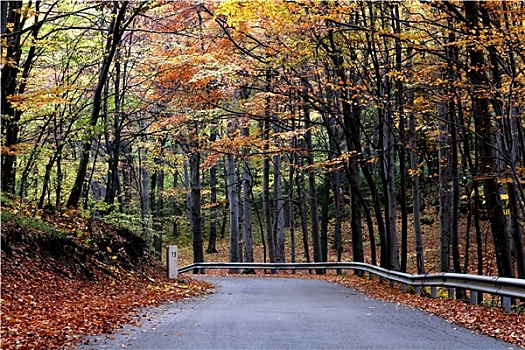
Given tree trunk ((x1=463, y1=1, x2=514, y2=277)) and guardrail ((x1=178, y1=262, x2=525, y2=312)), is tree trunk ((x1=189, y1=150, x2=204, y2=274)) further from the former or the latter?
tree trunk ((x1=463, y1=1, x2=514, y2=277))

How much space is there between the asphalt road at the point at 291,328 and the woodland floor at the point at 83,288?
0.49 m

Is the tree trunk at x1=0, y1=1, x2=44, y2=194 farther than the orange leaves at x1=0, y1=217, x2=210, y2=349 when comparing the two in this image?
Yes

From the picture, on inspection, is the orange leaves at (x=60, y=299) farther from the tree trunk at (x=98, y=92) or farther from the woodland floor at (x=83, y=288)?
the tree trunk at (x=98, y=92)

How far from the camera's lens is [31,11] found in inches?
590

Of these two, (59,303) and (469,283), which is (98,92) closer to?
(59,303)

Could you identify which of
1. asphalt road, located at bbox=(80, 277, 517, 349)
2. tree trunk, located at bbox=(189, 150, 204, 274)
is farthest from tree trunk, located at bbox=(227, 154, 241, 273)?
asphalt road, located at bbox=(80, 277, 517, 349)

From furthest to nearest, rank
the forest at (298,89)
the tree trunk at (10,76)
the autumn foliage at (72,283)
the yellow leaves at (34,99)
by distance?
the yellow leaves at (34,99) < the tree trunk at (10,76) < the forest at (298,89) < the autumn foliage at (72,283)

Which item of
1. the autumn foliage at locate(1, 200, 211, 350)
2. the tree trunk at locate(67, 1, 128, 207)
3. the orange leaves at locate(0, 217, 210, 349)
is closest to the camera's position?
the orange leaves at locate(0, 217, 210, 349)

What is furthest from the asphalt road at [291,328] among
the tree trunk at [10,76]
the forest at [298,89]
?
the tree trunk at [10,76]

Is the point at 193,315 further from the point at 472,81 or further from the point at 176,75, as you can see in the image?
the point at 176,75

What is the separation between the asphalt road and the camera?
7.31m

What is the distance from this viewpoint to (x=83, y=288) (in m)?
13.1

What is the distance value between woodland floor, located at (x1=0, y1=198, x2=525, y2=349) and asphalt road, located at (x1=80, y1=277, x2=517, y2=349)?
1.59ft

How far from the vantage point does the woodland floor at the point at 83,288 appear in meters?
8.38
